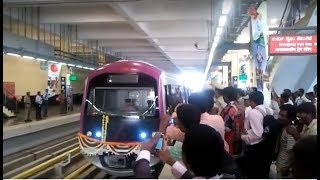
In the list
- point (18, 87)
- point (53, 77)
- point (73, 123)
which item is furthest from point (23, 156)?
point (18, 87)

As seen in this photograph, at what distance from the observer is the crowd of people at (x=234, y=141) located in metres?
2.35

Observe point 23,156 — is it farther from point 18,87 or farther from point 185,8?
point 18,87

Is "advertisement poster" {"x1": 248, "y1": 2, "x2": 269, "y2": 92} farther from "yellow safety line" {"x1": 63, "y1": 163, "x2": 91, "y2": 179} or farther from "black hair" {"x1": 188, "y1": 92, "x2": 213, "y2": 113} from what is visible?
"black hair" {"x1": 188, "y1": 92, "x2": 213, "y2": 113}

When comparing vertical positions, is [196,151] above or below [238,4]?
below

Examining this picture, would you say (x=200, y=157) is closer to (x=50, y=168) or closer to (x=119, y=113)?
(x=119, y=113)

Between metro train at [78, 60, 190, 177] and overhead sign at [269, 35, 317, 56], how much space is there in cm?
377

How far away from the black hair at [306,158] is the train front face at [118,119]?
5.82 meters

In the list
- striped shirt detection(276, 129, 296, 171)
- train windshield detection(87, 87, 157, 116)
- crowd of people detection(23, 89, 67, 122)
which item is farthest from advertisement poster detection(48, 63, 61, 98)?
striped shirt detection(276, 129, 296, 171)

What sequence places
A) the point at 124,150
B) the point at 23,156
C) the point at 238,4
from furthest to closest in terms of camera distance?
the point at 23,156
the point at 238,4
the point at 124,150

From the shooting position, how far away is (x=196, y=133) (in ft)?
8.02

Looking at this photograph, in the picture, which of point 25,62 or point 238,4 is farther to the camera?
point 25,62

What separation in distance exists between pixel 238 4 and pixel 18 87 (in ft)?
57.6

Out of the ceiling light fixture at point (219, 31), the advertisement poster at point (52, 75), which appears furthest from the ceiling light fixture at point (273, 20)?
the advertisement poster at point (52, 75)

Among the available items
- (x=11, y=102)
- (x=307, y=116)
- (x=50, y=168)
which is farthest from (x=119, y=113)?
(x=11, y=102)
